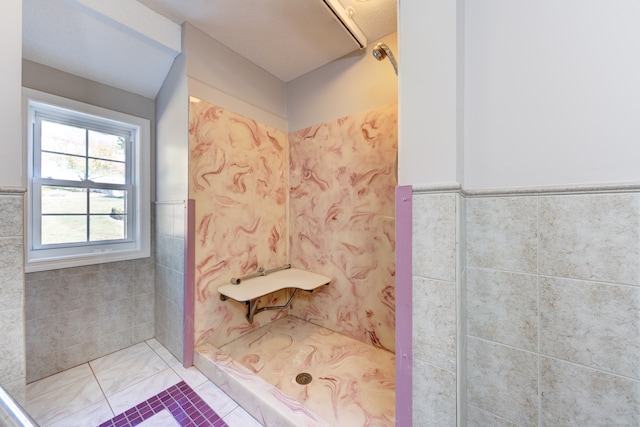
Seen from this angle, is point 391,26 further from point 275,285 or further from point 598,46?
point 275,285

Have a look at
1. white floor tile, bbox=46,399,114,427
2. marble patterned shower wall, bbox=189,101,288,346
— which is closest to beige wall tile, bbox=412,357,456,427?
marble patterned shower wall, bbox=189,101,288,346

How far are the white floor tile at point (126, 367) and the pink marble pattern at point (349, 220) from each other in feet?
3.67

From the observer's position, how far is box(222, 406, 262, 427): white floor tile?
121cm

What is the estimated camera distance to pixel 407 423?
2.98 ft

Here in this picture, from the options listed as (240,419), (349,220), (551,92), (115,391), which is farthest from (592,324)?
(115,391)

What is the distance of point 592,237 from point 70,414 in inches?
91.9

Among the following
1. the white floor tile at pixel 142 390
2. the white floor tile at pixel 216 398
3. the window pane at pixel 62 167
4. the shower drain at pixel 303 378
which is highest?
the window pane at pixel 62 167

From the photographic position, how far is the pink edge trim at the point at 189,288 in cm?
158

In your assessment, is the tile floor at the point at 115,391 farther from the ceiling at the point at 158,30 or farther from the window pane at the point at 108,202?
the ceiling at the point at 158,30

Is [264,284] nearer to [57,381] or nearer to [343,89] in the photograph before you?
[57,381]

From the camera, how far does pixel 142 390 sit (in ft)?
4.62

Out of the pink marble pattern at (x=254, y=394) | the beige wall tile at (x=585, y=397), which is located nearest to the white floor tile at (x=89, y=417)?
the pink marble pattern at (x=254, y=394)

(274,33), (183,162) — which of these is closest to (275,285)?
(183,162)

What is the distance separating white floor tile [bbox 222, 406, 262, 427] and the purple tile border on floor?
3cm
